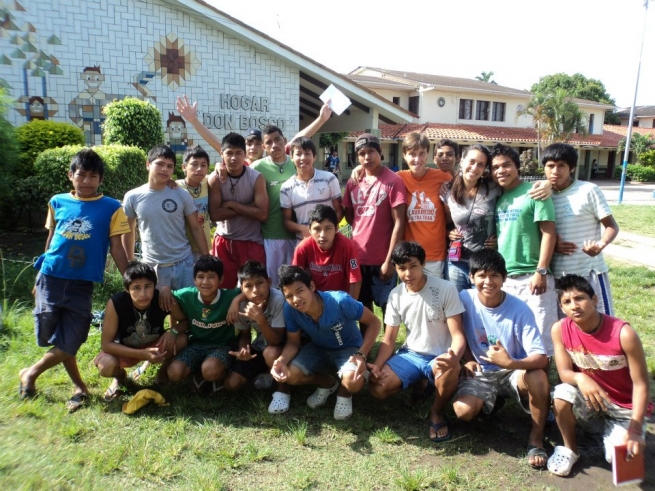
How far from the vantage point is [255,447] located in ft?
10.4

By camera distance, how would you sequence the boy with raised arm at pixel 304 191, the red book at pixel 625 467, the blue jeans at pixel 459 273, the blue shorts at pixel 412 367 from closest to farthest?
the red book at pixel 625 467 → the blue shorts at pixel 412 367 → the blue jeans at pixel 459 273 → the boy with raised arm at pixel 304 191

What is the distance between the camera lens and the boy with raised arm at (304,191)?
4.14 meters

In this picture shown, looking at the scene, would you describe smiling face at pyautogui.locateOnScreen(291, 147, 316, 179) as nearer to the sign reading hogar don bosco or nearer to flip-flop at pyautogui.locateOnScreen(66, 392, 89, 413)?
flip-flop at pyautogui.locateOnScreen(66, 392, 89, 413)

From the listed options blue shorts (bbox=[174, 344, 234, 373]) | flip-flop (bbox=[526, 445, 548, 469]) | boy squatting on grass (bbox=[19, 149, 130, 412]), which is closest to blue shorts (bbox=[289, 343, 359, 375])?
blue shorts (bbox=[174, 344, 234, 373])

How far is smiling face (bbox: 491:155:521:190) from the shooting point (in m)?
3.58

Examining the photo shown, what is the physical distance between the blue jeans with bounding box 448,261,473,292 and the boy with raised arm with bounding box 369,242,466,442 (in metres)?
0.43

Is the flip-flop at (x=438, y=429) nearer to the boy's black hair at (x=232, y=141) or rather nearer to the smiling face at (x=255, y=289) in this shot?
the smiling face at (x=255, y=289)

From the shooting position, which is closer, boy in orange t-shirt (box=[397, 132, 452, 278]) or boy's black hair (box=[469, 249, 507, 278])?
boy's black hair (box=[469, 249, 507, 278])

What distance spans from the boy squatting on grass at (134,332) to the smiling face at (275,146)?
1520 mm

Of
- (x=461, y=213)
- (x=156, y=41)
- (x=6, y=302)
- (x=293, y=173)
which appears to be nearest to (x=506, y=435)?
(x=461, y=213)

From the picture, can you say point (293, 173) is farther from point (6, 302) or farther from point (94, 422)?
point (6, 302)

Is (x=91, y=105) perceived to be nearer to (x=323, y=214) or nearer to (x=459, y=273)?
(x=323, y=214)

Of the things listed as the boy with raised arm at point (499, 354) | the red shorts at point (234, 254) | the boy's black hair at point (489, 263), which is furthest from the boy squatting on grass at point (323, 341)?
the red shorts at point (234, 254)

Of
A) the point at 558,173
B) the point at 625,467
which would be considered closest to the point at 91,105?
the point at 558,173
